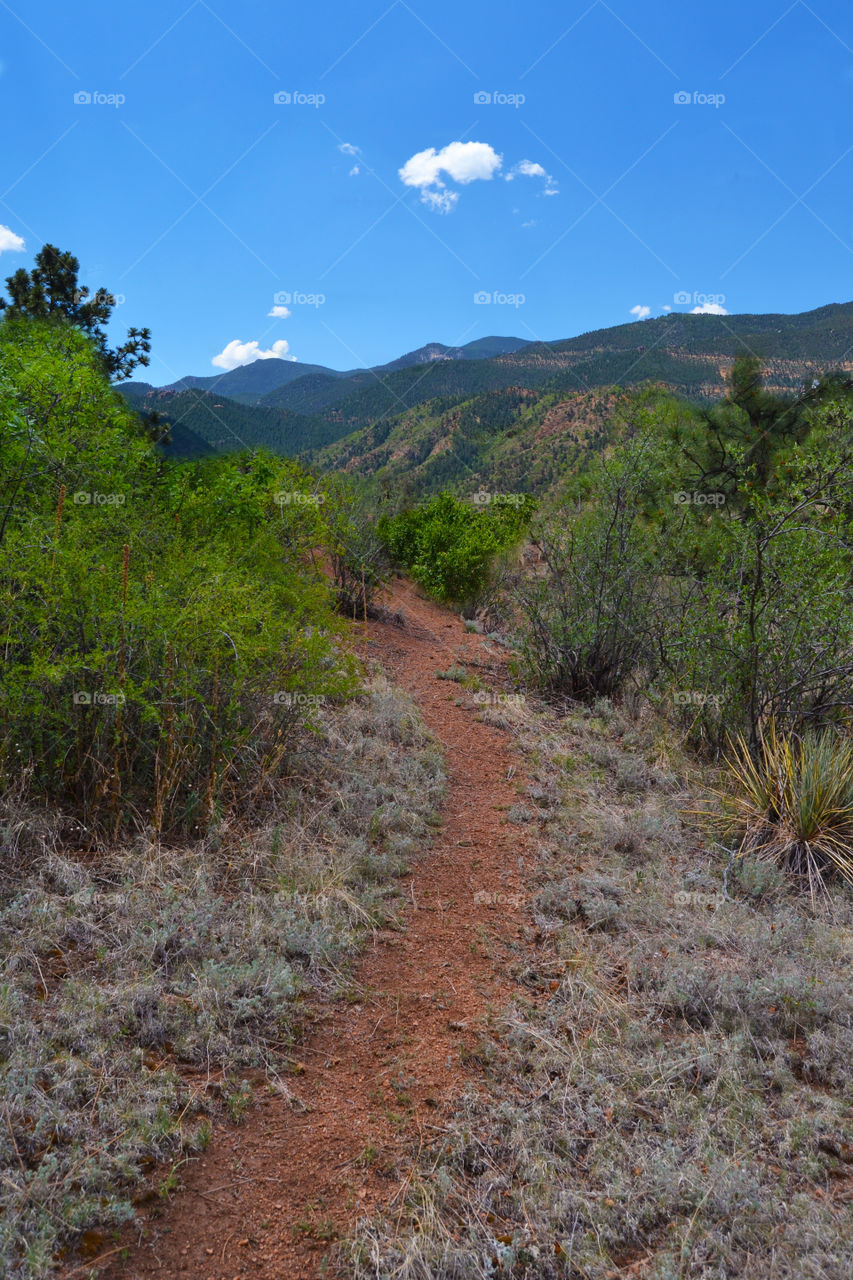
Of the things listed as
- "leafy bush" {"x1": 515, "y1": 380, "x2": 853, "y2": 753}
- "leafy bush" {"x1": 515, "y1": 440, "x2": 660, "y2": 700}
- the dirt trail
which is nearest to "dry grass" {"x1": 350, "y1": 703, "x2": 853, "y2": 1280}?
the dirt trail

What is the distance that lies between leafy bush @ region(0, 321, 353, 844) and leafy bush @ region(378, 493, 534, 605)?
8.60 metres

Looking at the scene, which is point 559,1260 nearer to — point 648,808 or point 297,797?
point 297,797

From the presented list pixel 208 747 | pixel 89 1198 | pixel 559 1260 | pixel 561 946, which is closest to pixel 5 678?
pixel 208 747

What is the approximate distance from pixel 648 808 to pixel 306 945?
2.90 m

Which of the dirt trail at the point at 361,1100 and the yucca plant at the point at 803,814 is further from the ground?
the yucca plant at the point at 803,814

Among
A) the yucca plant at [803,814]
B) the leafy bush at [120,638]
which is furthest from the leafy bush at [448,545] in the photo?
the yucca plant at [803,814]

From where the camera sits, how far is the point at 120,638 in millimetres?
3881

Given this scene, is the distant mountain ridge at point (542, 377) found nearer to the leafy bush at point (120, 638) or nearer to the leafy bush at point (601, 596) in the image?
the leafy bush at point (601, 596)

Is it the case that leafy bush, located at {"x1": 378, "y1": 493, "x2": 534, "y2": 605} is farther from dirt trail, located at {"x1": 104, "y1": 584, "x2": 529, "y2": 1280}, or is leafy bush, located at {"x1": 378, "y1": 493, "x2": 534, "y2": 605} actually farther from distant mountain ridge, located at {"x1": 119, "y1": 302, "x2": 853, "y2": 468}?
distant mountain ridge, located at {"x1": 119, "y1": 302, "x2": 853, "y2": 468}

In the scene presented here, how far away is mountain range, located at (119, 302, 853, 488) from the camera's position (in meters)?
56.6

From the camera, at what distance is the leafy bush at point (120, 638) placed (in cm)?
377

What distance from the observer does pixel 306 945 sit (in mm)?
3301

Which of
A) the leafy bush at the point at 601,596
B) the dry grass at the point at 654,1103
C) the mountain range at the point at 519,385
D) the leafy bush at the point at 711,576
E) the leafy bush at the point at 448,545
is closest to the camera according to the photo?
the dry grass at the point at 654,1103

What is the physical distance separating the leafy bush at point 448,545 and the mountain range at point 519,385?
88.1 feet
